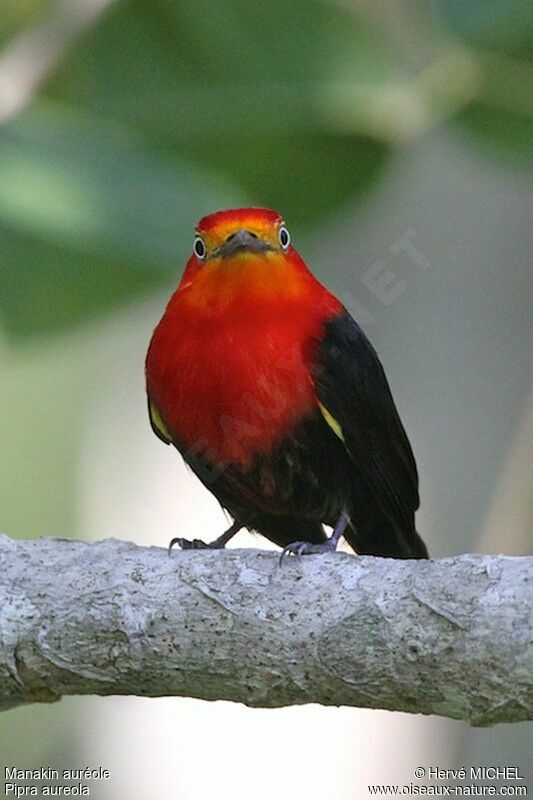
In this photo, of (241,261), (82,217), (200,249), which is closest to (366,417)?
(241,261)

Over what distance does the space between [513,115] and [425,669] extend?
2366mm

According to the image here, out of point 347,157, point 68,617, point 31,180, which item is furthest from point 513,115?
point 68,617

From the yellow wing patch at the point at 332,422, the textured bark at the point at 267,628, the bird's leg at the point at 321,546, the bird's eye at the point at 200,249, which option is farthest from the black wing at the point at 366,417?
the textured bark at the point at 267,628

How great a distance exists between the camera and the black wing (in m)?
4.55

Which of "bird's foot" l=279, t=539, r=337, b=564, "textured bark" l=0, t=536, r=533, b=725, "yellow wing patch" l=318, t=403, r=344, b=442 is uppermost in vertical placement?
"yellow wing patch" l=318, t=403, r=344, b=442

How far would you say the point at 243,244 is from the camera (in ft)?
15.1

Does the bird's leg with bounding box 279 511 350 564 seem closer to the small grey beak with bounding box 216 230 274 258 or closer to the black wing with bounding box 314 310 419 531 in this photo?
the black wing with bounding box 314 310 419 531

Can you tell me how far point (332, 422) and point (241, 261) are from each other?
591mm

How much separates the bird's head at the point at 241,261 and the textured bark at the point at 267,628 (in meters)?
1.01

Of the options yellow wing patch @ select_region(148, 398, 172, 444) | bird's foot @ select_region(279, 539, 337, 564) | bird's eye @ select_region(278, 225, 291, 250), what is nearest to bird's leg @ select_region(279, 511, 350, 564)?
bird's foot @ select_region(279, 539, 337, 564)

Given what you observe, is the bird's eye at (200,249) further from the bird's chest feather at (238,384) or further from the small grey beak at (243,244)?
the bird's chest feather at (238,384)

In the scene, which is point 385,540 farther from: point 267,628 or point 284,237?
point 267,628

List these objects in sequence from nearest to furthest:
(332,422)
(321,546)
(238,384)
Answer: (321,546)
(238,384)
(332,422)

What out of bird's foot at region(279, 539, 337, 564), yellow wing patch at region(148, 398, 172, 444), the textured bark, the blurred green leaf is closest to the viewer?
the textured bark
